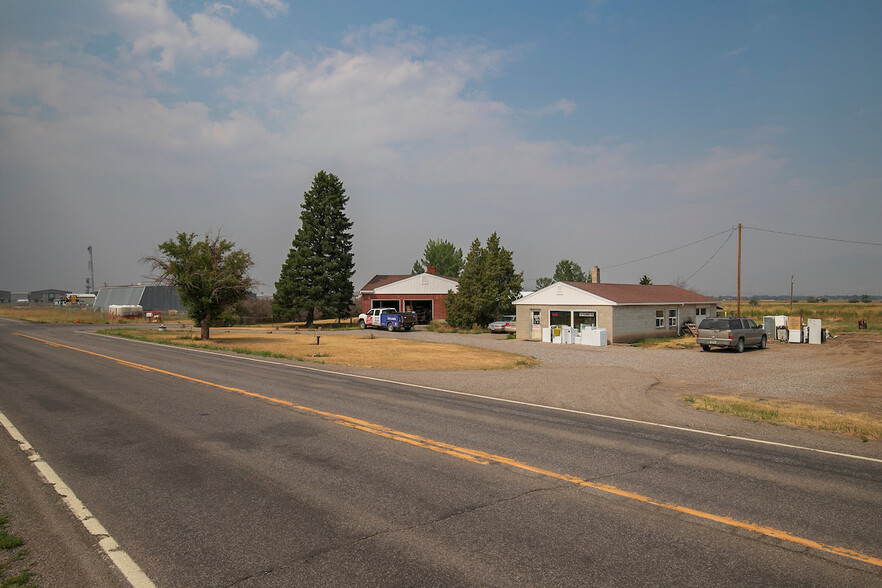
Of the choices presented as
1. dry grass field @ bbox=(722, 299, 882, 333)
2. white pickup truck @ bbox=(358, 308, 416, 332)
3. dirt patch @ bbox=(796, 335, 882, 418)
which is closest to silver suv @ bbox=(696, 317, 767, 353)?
dirt patch @ bbox=(796, 335, 882, 418)

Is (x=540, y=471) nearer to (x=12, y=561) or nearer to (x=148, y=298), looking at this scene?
(x=12, y=561)

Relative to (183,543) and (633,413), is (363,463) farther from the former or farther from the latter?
(633,413)

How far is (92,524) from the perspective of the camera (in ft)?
17.4

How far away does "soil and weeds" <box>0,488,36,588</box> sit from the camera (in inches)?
165

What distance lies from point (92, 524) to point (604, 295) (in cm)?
3158

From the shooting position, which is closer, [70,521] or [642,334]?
[70,521]

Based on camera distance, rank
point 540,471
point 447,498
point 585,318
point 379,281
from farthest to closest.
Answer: point 379,281 < point 585,318 < point 540,471 < point 447,498

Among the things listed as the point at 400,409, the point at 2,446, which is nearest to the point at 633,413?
the point at 400,409

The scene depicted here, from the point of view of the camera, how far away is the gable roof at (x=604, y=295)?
110 ft

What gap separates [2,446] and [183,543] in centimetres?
570

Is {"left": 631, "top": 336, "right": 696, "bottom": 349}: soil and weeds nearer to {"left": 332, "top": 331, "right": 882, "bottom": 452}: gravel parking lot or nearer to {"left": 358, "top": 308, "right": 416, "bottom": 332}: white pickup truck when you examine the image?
{"left": 332, "top": 331, "right": 882, "bottom": 452}: gravel parking lot

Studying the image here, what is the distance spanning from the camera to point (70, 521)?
537 centimetres

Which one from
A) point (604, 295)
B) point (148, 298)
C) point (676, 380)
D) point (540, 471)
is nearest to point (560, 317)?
point (604, 295)

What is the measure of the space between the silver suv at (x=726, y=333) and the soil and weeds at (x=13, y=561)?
29226 millimetres
